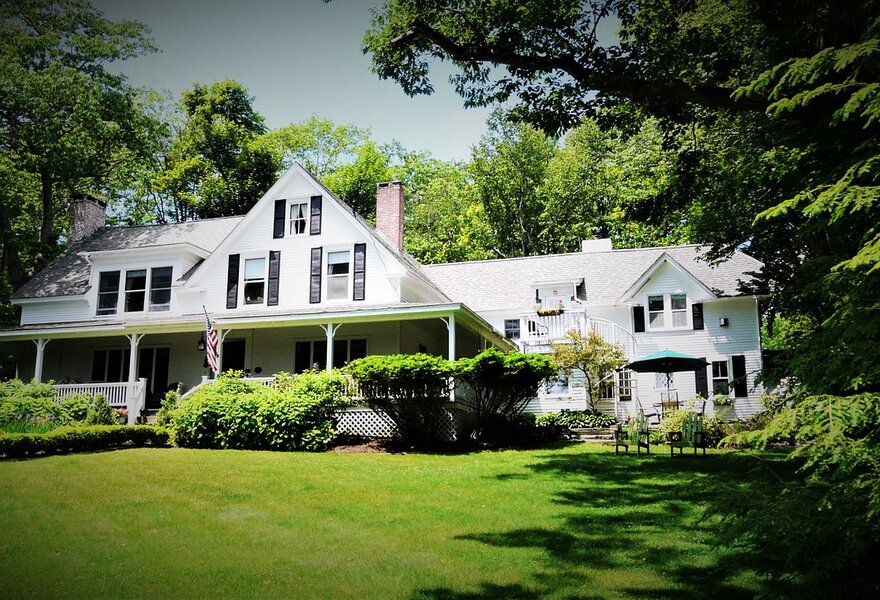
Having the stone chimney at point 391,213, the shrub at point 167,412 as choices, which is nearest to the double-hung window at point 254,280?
the stone chimney at point 391,213

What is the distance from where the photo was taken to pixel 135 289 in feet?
81.9

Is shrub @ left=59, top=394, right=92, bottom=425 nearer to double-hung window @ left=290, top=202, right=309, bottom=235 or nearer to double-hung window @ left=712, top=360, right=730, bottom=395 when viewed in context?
double-hung window @ left=290, top=202, right=309, bottom=235

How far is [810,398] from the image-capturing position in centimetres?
490

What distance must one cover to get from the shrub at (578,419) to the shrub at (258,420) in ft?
23.3

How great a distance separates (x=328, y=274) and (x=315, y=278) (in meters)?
0.42

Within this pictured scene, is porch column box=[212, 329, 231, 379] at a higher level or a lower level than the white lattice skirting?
higher

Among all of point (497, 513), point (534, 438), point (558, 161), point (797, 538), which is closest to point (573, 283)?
point (534, 438)

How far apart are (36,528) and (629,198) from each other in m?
33.4

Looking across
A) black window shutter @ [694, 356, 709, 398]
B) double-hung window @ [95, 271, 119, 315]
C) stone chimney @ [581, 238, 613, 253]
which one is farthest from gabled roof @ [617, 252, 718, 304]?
double-hung window @ [95, 271, 119, 315]

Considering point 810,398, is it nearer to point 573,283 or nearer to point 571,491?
point 571,491

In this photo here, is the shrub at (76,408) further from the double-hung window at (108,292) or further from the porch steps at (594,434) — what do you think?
the porch steps at (594,434)

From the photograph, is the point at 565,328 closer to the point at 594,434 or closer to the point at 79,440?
the point at 594,434

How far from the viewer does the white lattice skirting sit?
61.4ft

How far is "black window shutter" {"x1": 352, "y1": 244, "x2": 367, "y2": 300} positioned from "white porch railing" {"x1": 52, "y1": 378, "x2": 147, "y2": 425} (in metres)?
6.70
